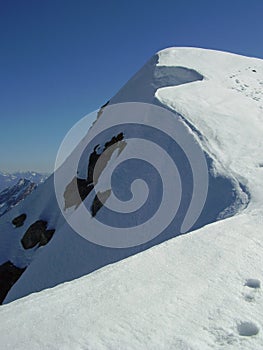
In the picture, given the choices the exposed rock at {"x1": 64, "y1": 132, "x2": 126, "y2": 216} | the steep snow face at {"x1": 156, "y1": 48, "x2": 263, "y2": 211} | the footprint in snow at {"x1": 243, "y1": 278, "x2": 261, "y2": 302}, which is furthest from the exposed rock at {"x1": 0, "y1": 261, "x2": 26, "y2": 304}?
the footprint in snow at {"x1": 243, "y1": 278, "x2": 261, "y2": 302}

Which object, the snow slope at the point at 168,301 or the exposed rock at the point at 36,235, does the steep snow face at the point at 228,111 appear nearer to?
the snow slope at the point at 168,301

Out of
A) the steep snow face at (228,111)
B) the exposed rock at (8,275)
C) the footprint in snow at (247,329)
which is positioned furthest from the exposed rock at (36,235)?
the footprint in snow at (247,329)

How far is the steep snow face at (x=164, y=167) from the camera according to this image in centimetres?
1102

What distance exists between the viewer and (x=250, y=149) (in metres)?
13.0

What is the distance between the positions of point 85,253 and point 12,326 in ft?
33.3

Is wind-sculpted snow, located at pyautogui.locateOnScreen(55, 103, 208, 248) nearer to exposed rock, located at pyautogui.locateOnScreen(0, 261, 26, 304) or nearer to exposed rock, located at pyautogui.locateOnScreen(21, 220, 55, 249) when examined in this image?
exposed rock, located at pyautogui.locateOnScreen(21, 220, 55, 249)

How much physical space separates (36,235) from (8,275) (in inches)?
137

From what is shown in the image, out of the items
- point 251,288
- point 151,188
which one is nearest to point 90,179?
point 151,188

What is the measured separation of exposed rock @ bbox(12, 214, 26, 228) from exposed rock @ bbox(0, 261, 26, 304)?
420cm

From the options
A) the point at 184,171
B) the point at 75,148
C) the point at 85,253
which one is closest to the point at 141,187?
the point at 184,171

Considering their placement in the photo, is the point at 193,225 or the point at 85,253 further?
the point at 85,253

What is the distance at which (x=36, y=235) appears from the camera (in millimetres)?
26625

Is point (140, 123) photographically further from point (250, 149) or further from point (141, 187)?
point (250, 149)

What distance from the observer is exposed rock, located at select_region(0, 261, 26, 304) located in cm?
2381
